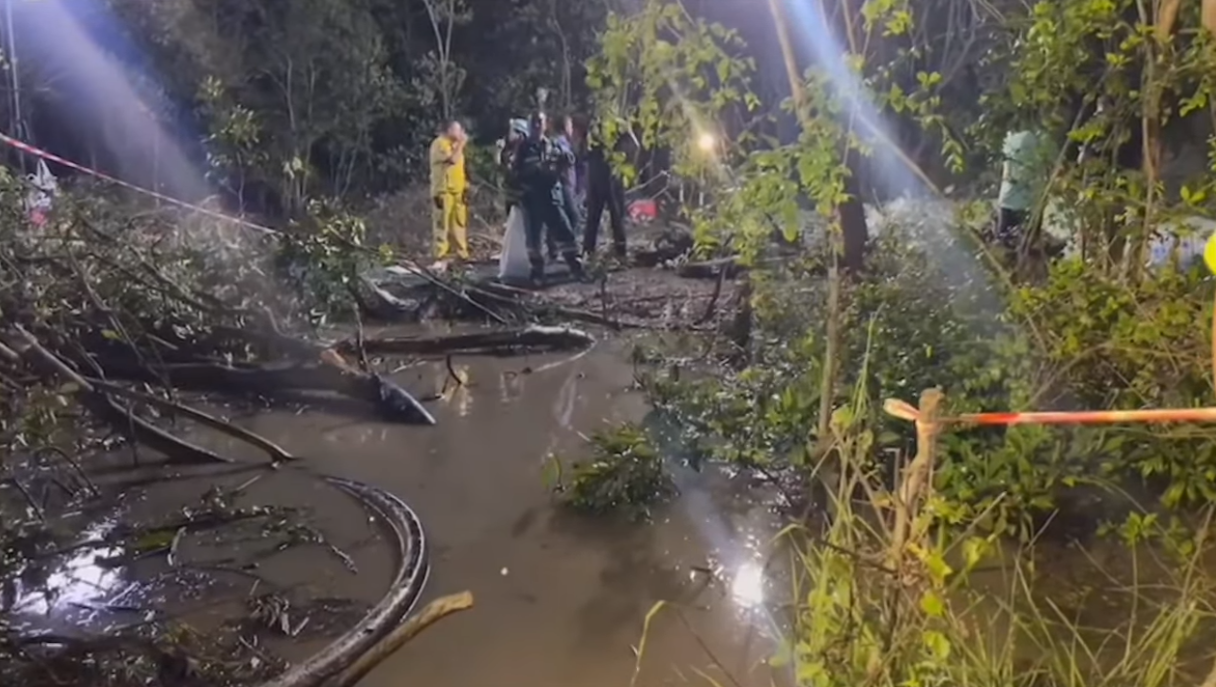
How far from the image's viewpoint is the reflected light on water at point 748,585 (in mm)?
3285

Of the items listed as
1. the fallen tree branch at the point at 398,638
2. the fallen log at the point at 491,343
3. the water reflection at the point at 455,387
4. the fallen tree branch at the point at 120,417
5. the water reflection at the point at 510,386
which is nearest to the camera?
the fallen tree branch at the point at 398,638

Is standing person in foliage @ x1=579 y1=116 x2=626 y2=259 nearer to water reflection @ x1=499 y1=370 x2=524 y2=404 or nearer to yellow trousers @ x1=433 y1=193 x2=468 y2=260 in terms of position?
yellow trousers @ x1=433 y1=193 x2=468 y2=260

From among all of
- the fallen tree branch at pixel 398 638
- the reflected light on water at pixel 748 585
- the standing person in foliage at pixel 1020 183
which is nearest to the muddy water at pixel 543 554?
the reflected light on water at pixel 748 585

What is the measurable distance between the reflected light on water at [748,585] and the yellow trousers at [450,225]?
16.2 feet

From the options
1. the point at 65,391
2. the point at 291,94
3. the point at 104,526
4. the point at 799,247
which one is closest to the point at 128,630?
the point at 104,526

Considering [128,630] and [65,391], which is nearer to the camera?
[128,630]

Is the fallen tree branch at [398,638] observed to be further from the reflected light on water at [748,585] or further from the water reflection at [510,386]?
the water reflection at [510,386]

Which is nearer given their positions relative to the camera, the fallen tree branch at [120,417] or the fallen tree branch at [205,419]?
the fallen tree branch at [120,417]

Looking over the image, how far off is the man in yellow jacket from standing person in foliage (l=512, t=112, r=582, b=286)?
50 centimetres

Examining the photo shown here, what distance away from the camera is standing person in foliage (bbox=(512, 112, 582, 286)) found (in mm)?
7816

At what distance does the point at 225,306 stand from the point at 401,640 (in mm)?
3262

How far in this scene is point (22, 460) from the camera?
13.9ft

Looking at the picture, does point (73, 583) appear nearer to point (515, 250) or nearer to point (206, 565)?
point (206, 565)

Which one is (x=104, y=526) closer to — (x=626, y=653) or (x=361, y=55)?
(x=626, y=653)
